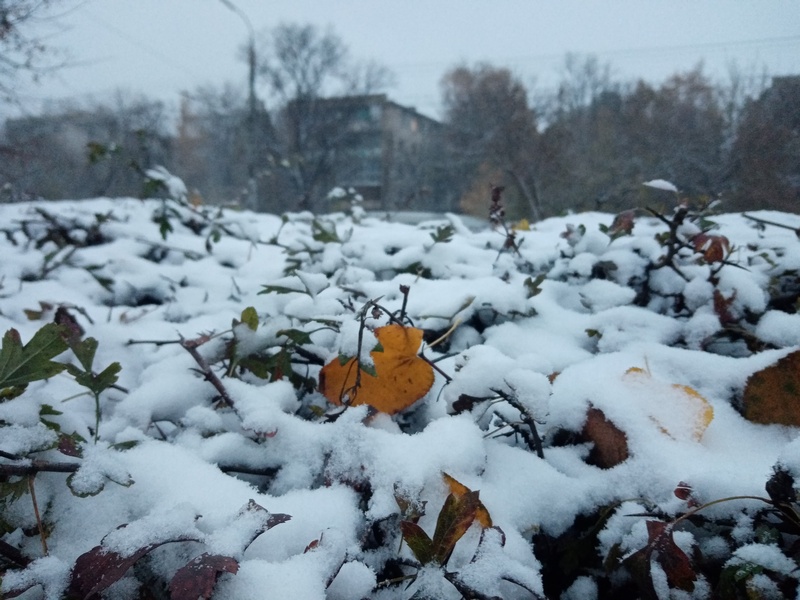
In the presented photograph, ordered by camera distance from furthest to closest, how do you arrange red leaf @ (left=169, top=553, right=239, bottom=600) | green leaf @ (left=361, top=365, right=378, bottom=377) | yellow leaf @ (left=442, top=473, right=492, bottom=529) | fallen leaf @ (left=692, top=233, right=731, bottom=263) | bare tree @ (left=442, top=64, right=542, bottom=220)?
bare tree @ (left=442, top=64, right=542, bottom=220), fallen leaf @ (left=692, top=233, right=731, bottom=263), green leaf @ (left=361, top=365, right=378, bottom=377), yellow leaf @ (left=442, top=473, right=492, bottom=529), red leaf @ (left=169, top=553, right=239, bottom=600)

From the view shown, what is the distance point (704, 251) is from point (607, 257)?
196mm

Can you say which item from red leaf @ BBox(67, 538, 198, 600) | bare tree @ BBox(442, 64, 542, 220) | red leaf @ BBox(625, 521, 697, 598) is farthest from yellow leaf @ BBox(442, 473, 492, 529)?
bare tree @ BBox(442, 64, 542, 220)

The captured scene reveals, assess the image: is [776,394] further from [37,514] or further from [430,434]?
[37,514]

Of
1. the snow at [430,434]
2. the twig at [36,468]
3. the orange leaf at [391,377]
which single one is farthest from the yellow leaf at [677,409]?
the twig at [36,468]

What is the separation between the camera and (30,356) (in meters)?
0.46

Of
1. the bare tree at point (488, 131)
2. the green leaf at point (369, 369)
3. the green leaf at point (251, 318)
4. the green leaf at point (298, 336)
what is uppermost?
the bare tree at point (488, 131)

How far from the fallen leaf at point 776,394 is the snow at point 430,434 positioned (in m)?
0.02

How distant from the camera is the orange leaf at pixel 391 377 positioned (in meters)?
0.59

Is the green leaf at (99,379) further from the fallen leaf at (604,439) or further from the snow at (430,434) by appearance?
the fallen leaf at (604,439)

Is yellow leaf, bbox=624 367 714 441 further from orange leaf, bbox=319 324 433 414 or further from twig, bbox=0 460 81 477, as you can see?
twig, bbox=0 460 81 477

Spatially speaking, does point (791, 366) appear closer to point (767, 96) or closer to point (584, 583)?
point (584, 583)

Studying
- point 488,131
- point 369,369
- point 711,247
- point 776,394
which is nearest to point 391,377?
point 369,369

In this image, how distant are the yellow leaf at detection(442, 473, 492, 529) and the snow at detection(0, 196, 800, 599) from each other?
1 cm

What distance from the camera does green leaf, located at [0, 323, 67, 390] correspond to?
45 centimetres
